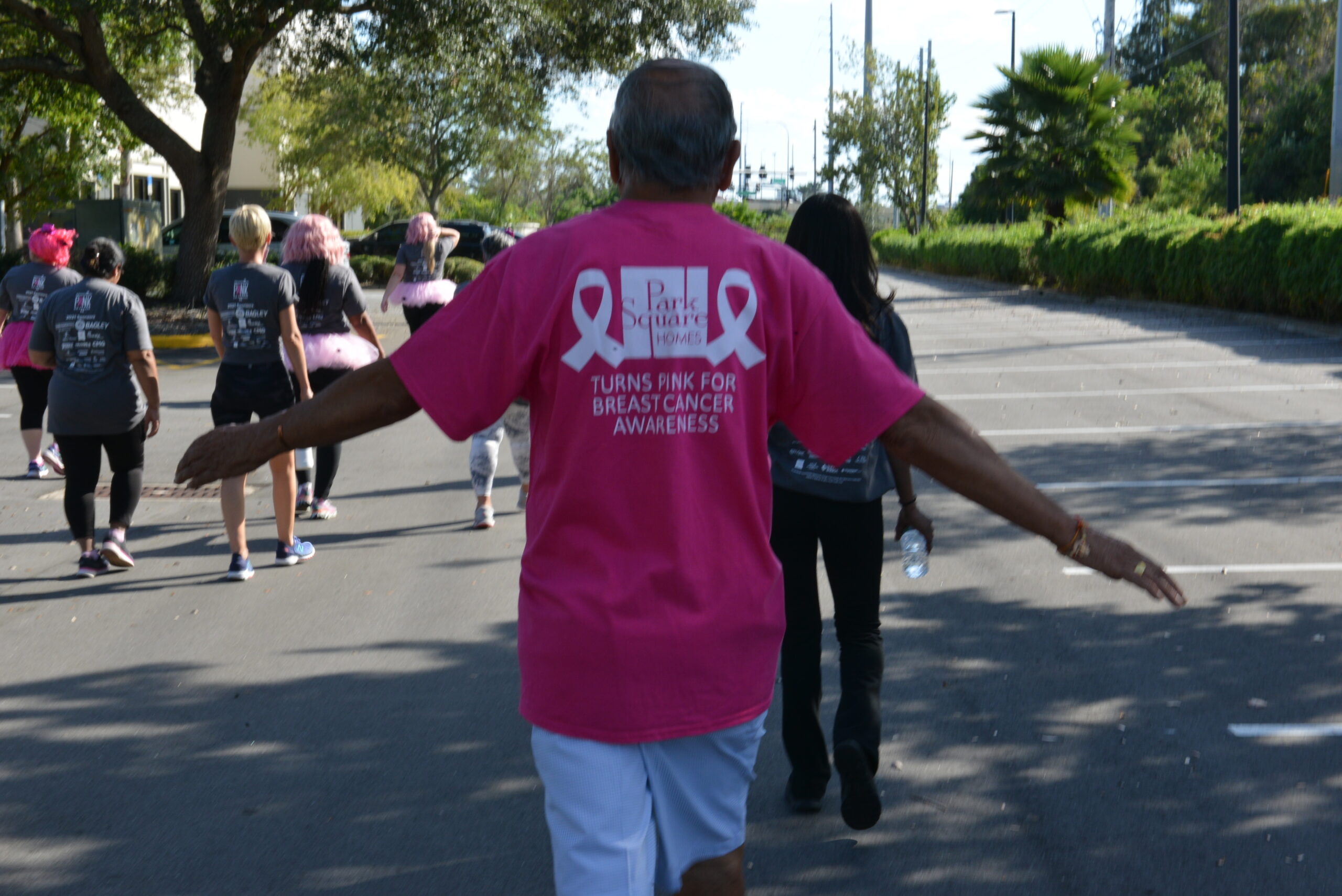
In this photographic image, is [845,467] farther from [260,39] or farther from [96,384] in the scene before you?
[260,39]

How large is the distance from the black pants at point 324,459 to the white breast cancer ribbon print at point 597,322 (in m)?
5.88

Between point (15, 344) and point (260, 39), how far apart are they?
11.6 m

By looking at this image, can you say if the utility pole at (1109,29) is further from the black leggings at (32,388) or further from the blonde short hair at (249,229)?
the blonde short hair at (249,229)

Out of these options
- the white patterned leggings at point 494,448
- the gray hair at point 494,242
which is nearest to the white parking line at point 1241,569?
the white patterned leggings at point 494,448

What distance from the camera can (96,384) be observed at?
670 centimetres

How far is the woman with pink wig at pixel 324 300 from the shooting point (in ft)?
25.3

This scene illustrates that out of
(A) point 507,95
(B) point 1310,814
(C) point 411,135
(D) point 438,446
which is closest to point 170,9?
(A) point 507,95

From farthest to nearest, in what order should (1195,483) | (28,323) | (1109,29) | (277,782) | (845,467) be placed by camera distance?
(1109,29) → (28,323) → (1195,483) → (277,782) → (845,467)

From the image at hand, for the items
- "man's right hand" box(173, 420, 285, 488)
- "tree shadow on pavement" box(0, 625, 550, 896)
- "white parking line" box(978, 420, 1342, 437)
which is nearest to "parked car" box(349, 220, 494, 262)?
"white parking line" box(978, 420, 1342, 437)

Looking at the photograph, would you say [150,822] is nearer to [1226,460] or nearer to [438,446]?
[438,446]

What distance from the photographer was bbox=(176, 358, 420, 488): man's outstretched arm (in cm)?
226

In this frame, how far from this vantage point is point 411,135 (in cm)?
4319

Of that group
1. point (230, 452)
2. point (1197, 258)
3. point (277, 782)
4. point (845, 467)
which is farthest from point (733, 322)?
point (1197, 258)

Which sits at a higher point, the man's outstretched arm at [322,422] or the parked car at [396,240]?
the parked car at [396,240]
